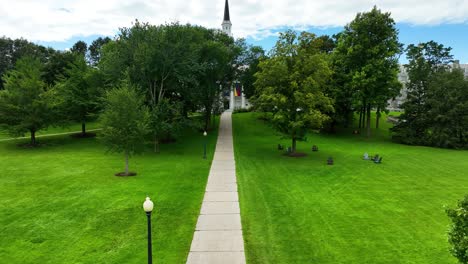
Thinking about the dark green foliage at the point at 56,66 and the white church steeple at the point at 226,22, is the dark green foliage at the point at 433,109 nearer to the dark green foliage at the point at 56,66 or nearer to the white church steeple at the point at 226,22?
the dark green foliage at the point at 56,66

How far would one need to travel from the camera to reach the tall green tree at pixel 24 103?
95.3 ft

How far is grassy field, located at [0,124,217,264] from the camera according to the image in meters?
9.59

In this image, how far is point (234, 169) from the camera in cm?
2045

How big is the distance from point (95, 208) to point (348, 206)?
10.8 metres

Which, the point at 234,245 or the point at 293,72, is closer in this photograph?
the point at 234,245

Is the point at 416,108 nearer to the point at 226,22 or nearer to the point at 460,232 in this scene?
the point at 460,232

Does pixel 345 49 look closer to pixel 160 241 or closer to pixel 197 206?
pixel 197 206

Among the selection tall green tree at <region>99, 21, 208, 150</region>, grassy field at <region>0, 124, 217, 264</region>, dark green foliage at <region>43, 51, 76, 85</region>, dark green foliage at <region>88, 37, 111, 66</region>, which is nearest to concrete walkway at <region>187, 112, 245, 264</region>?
grassy field at <region>0, 124, 217, 264</region>

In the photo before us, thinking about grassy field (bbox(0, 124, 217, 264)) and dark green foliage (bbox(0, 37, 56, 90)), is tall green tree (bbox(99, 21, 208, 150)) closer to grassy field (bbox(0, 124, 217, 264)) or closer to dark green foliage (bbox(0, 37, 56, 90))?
grassy field (bbox(0, 124, 217, 264))

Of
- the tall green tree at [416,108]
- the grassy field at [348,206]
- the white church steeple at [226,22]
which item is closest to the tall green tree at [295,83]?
the grassy field at [348,206]

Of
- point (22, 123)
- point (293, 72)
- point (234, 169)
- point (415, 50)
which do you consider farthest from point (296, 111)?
point (415, 50)

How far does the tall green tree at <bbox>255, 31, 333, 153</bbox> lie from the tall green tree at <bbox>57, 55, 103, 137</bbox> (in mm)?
18587

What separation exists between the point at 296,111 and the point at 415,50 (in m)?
27.9

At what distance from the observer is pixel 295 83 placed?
23.1m
